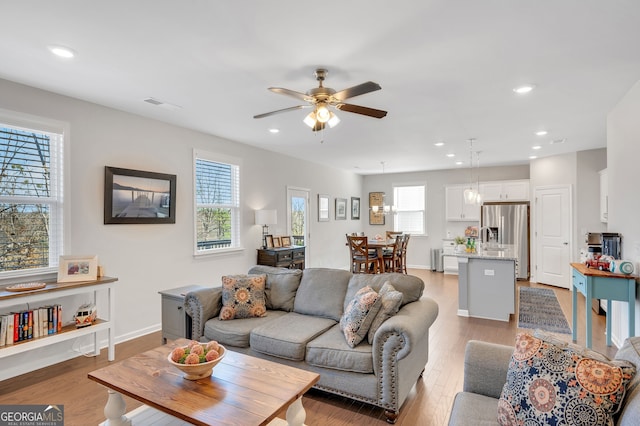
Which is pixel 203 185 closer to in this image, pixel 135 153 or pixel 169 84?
pixel 135 153

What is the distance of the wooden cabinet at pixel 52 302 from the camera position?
2686 mm

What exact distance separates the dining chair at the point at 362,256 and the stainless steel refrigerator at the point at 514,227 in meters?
2.52

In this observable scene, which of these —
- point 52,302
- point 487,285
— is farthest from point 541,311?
point 52,302

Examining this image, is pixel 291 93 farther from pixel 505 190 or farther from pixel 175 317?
pixel 505 190

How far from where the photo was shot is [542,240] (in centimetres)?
681

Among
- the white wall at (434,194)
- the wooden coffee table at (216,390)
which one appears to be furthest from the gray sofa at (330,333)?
the white wall at (434,194)

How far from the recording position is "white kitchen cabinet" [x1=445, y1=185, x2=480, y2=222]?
8.10 m

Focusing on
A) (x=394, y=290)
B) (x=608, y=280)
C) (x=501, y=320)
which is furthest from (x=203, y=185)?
(x=608, y=280)

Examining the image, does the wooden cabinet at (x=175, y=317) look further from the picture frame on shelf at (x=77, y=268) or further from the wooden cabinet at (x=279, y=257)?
the wooden cabinet at (x=279, y=257)

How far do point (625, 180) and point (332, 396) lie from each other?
354 centimetres

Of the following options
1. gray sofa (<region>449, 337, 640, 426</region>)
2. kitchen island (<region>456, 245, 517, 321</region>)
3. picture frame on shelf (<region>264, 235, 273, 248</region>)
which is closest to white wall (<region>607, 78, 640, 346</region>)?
kitchen island (<region>456, 245, 517, 321</region>)

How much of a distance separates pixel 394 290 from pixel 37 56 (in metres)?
3.29

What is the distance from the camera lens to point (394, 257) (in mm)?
6586

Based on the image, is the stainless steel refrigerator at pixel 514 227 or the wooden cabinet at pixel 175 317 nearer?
the wooden cabinet at pixel 175 317
